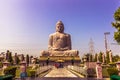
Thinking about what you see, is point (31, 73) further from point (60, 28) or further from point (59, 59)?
point (60, 28)

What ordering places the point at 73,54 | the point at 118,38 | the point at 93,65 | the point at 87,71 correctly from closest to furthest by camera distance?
1. the point at 118,38
2. the point at 87,71
3. the point at 93,65
4. the point at 73,54

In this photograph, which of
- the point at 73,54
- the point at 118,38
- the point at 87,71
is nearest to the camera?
the point at 118,38

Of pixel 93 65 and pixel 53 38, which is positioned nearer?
pixel 93 65

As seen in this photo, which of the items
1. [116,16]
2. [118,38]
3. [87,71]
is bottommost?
[87,71]

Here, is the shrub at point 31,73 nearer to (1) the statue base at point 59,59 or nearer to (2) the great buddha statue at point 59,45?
(1) the statue base at point 59,59

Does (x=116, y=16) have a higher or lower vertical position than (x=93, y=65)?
higher

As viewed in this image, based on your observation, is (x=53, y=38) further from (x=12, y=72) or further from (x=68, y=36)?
(x=12, y=72)

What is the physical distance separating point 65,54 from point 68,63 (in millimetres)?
2690

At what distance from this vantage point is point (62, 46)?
194 ft

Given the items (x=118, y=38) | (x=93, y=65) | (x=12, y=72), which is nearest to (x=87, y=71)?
(x=93, y=65)

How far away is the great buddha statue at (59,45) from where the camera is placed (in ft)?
189

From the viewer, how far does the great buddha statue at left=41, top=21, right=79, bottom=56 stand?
189ft

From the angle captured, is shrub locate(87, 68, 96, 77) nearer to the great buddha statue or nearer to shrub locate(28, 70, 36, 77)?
shrub locate(28, 70, 36, 77)

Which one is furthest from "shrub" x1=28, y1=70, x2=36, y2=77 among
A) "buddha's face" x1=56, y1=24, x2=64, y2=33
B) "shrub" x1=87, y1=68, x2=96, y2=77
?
"buddha's face" x1=56, y1=24, x2=64, y2=33
